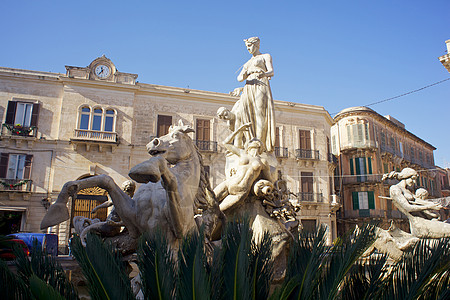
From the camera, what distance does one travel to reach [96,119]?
23.2m

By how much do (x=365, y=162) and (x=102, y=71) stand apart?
24391mm

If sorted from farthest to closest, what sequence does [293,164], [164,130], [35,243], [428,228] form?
[293,164]
[164,130]
[428,228]
[35,243]

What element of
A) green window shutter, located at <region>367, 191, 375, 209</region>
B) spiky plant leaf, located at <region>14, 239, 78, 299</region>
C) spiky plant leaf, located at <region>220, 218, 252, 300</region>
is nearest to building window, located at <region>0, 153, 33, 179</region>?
spiky plant leaf, located at <region>14, 239, 78, 299</region>

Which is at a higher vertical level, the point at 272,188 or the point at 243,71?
the point at 243,71

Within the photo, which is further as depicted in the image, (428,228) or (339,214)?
(339,214)

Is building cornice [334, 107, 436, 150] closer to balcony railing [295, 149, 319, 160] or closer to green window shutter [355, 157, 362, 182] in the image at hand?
green window shutter [355, 157, 362, 182]

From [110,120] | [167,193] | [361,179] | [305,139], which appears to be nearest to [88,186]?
[167,193]

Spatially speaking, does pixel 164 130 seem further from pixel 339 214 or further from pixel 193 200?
pixel 193 200

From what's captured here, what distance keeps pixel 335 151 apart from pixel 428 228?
33.1m

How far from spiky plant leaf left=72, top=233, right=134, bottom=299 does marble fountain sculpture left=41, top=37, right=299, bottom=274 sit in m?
0.59

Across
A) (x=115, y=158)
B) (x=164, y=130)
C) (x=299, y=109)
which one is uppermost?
(x=299, y=109)

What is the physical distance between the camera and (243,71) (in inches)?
258

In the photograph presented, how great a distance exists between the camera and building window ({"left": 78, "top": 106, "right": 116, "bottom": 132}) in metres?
23.0

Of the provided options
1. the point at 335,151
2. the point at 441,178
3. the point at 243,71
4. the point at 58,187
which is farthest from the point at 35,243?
the point at 441,178
